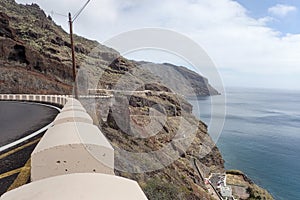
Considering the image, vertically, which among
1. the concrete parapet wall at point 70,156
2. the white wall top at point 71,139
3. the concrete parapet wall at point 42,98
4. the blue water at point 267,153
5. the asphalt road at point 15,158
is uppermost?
the white wall top at point 71,139

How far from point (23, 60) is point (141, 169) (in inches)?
1273

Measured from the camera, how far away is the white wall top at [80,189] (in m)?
1.39

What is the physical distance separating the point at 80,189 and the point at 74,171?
1.06 m

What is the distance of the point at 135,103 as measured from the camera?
1638cm

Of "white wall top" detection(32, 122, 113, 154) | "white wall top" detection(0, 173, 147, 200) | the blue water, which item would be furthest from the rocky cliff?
the blue water

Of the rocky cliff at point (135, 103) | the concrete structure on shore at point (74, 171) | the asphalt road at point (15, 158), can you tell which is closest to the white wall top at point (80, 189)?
the concrete structure on shore at point (74, 171)

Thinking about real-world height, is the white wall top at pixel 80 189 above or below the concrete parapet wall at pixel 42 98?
above

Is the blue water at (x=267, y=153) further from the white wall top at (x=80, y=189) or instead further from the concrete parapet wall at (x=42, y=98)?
the white wall top at (x=80, y=189)

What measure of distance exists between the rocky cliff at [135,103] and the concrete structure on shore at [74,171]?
3112 millimetres

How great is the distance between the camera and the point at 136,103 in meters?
16.4

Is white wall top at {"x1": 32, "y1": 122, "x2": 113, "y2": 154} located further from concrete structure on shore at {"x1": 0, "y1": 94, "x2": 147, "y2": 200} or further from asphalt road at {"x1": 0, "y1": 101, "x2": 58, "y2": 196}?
asphalt road at {"x1": 0, "y1": 101, "x2": 58, "y2": 196}

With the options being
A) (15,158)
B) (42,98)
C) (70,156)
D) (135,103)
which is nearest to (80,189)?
(70,156)

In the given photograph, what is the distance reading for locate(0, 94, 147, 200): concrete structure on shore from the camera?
→ 1438 millimetres

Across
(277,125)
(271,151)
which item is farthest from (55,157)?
(277,125)
